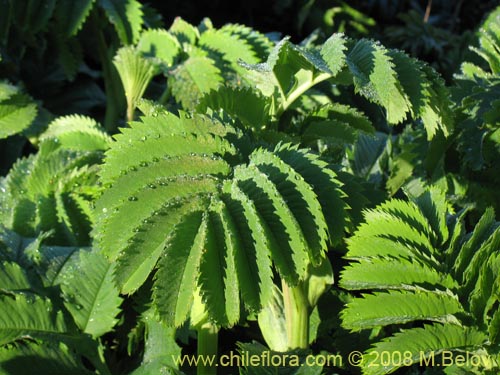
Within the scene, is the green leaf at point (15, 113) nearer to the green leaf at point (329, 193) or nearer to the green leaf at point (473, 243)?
the green leaf at point (329, 193)

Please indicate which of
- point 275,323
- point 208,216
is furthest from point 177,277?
point 275,323

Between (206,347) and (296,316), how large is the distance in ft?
0.53

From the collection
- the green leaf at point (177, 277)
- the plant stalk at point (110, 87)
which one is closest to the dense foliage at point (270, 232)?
the green leaf at point (177, 277)

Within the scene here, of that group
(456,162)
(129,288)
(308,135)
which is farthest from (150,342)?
(456,162)

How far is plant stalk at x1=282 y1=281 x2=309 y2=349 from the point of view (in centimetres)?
121

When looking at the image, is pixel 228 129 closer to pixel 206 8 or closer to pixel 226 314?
pixel 226 314

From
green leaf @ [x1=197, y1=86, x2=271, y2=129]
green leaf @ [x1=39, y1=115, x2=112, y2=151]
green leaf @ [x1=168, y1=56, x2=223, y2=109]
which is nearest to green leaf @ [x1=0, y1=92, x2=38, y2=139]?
green leaf @ [x1=39, y1=115, x2=112, y2=151]

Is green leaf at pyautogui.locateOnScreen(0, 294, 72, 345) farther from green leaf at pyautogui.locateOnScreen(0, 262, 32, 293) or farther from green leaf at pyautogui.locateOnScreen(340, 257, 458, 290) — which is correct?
green leaf at pyautogui.locateOnScreen(340, 257, 458, 290)

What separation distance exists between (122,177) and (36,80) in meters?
1.47

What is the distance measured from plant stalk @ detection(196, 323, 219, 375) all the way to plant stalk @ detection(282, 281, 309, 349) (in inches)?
5.0

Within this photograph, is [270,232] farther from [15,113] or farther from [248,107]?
[15,113]

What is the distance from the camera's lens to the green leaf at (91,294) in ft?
4.22

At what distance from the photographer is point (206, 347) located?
1.22m

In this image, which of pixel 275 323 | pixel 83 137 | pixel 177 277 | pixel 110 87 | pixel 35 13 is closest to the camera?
pixel 177 277
